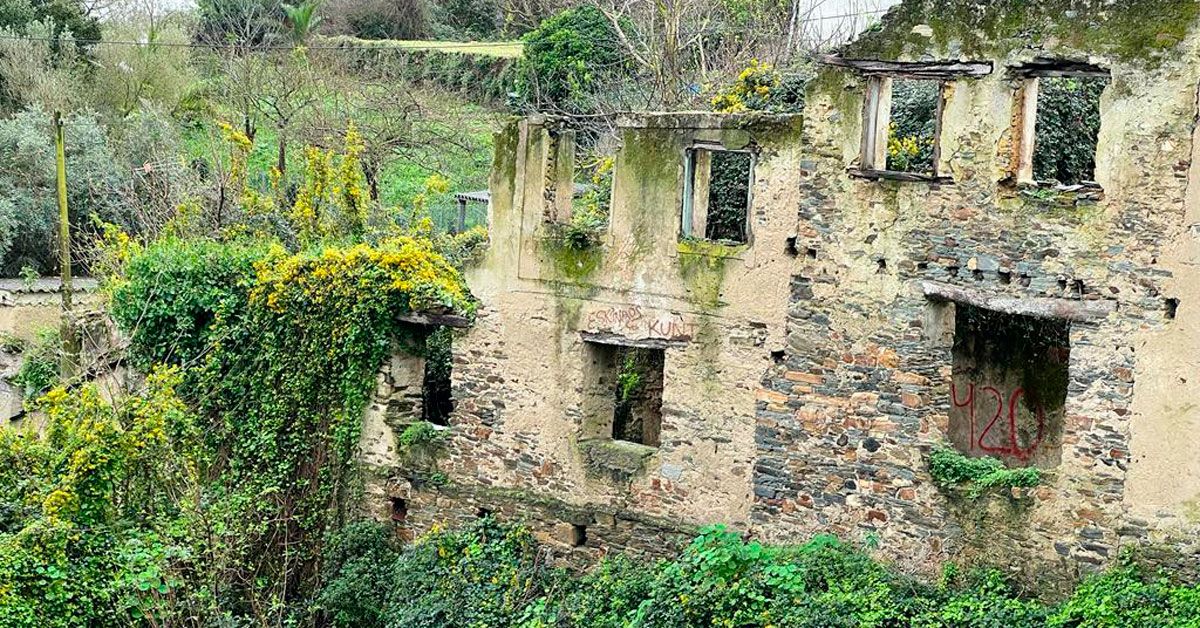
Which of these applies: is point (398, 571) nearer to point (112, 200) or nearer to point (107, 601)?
point (107, 601)

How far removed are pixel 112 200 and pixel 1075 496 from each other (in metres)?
23.0

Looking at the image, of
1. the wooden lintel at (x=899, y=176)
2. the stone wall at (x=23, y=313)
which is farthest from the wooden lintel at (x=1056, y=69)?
the stone wall at (x=23, y=313)

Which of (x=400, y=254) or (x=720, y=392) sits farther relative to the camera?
(x=400, y=254)

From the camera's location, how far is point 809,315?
12898mm

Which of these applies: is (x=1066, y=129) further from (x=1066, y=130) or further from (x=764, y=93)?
(x=764, y=93)

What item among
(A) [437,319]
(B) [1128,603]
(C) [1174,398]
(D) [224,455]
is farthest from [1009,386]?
(D) [224,455]

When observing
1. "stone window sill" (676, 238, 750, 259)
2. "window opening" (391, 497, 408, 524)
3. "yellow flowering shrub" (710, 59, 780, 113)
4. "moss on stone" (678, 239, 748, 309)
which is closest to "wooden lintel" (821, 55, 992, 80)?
"stone window sill" (676, 238, 750, 259)

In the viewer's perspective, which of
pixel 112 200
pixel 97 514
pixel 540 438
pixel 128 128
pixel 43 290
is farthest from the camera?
pixel 128 128

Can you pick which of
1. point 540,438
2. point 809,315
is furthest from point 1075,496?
point 540,438

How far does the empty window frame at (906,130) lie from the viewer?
12.5m

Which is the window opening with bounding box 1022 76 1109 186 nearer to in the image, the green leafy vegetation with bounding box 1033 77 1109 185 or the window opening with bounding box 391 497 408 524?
the green leafy vegetation with bounding box 1033 77 1109 185

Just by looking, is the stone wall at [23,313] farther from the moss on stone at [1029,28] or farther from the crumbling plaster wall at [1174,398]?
the crumbling plaster wall at [1174,398]

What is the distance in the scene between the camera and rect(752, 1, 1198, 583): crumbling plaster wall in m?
11.2

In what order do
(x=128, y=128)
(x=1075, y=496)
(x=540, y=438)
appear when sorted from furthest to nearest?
(x=128, y=128) → (x=540, y=438) → (x=1075, y=496)
